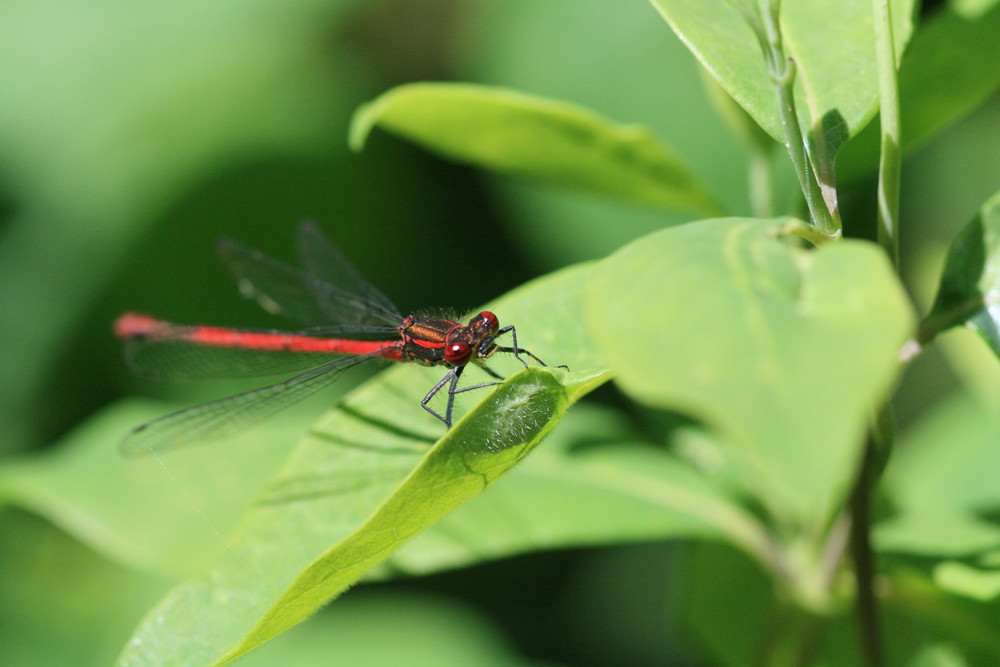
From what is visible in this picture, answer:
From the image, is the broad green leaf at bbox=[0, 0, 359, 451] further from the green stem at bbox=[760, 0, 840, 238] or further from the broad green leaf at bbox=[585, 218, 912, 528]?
the broad green leaf at bbox=[585, 218, 912, 528]

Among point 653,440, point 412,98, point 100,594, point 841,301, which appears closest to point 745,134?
point 412,98

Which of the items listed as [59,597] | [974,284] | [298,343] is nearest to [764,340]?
[974,284]

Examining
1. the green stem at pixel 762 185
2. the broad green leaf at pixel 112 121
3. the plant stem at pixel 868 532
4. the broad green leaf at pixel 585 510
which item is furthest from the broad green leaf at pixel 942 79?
the broad green leaf at pixel 112 121

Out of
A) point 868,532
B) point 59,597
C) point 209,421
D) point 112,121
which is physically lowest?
point 59,597

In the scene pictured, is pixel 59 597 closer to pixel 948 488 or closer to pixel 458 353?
pixel 458 353

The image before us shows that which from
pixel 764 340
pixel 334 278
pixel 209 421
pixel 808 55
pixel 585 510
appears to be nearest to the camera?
pixel 764 340

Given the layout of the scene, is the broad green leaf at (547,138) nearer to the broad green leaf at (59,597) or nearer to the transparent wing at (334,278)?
the transparent wing at (334,278)
